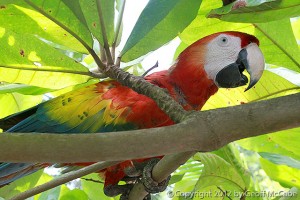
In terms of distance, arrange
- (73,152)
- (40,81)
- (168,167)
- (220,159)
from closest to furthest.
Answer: (73,152), (168,167), (40,81), (220,159)

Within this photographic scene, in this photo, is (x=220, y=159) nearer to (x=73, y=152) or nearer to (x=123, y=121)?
(x=123, y=121)

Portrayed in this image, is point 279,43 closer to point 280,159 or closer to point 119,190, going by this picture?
point 280,159

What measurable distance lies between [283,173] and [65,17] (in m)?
0.70

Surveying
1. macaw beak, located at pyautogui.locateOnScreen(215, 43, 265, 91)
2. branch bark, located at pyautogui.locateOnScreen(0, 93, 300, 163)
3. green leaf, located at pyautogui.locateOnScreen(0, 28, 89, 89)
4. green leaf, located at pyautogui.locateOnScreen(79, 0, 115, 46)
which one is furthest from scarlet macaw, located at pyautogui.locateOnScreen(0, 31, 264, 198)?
branch bark, located at pyautogui.locateOnScreen(0, 93, 300, 163)

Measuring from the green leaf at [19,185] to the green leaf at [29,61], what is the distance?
336 millimetres

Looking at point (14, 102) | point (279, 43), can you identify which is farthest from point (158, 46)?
point (14, 102)

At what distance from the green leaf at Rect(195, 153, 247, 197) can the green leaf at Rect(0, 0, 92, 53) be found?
1.31 feet

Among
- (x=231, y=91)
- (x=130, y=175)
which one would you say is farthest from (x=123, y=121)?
(x=231, y=91)

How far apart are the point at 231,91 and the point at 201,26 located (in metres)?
0.19

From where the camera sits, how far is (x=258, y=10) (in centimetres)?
73

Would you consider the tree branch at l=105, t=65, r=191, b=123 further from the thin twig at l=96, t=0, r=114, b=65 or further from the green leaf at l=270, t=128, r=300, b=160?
the green leaf at l=270, t=128, r=300, b=160

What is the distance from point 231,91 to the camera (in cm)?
117

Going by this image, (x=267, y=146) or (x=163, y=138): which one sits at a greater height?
(x=163, y=138)

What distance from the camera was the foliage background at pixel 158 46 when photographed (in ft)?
2.77
